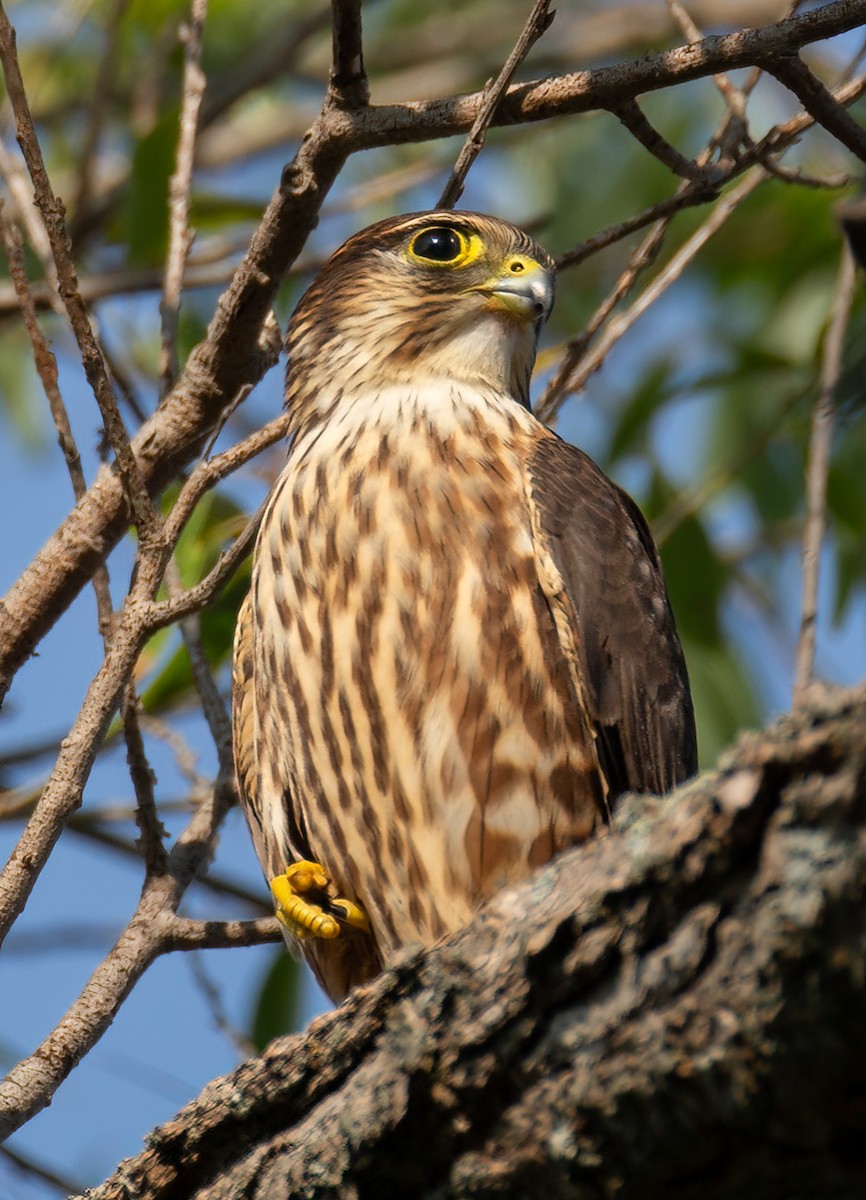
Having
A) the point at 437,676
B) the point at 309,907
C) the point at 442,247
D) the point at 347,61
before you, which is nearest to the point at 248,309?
the point at 347,61

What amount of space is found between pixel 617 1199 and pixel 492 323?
261cm

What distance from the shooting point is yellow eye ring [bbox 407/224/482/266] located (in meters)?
4.11

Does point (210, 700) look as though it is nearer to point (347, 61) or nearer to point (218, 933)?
point (218, 933)

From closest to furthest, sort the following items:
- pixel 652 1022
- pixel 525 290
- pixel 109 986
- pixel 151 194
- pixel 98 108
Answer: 1. pixel 652 1022
2. pixel 109 986
3. pixel 525 290
4. pixel 151 194
5. pixel 98 108

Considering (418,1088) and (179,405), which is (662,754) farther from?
(418,1088)

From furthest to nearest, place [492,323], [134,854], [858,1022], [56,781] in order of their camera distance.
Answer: [134,854] < [492,323] < [56,781] < [858,1022]

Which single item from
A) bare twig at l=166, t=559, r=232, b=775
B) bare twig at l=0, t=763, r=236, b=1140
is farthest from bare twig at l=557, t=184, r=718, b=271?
bare twig at l=0, t=763, r=236, b=1140

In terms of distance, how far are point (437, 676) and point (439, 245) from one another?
1.46 m

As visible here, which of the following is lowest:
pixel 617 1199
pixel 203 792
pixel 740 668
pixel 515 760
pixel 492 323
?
Result: pixel 617 1199

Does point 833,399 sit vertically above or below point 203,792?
below

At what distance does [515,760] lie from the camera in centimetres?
312

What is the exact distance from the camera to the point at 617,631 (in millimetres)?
3295

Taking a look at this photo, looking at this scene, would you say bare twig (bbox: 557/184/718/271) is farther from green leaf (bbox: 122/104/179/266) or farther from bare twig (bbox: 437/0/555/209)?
green leaf (bbox: 122/104/179/266)

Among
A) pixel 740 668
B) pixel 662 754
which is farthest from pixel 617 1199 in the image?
pixel 740 668
